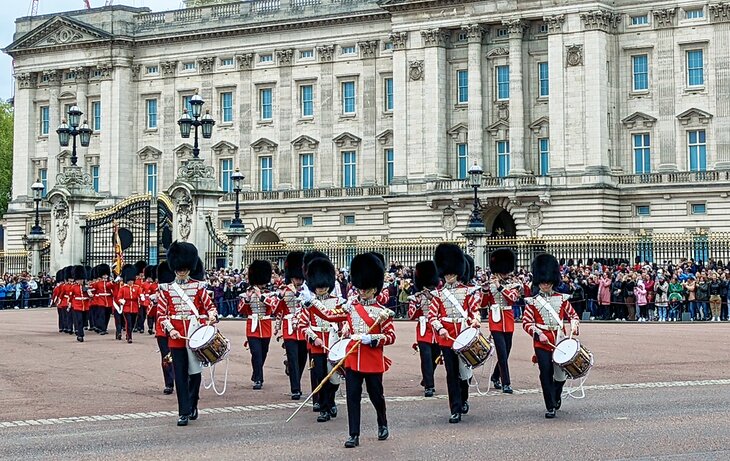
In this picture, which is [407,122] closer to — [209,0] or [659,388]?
[209,0]

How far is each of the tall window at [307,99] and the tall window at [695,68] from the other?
18.8 m

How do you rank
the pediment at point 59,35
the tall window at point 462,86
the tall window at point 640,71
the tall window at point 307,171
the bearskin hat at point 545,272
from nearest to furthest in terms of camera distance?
1. the bearskin hat at point 545,272
2. the tall window at point 640,71
3. the tall window at point 462,86
4. the tall window at point 307,171
5. the pediment at point 59,35

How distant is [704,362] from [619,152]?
113 ft

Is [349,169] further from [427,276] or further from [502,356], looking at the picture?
[427,276]

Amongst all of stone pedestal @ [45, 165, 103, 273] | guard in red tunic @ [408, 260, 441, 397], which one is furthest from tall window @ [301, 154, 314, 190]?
guard in red tunic @ [408, 260, 441, 397]

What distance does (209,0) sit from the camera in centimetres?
7638

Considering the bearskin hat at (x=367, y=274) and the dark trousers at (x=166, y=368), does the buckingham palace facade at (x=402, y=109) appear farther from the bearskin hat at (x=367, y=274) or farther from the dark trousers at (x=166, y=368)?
the bearskin hat at (x=367, y=274)

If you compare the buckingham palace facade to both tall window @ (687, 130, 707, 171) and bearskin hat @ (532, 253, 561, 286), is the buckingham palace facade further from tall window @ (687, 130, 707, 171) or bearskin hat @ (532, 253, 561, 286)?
bearskin hat @ (532, 253, 561, 286)

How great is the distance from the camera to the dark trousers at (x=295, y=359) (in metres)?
17.1

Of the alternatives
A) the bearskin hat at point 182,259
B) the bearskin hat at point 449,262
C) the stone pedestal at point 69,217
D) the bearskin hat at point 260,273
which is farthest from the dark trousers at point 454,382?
the stone pedestal at point 69,217

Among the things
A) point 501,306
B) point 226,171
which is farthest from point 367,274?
point 226,171

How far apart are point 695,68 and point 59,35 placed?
1334 inches

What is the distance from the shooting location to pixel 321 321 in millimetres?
15836

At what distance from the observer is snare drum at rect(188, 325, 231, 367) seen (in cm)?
1477
